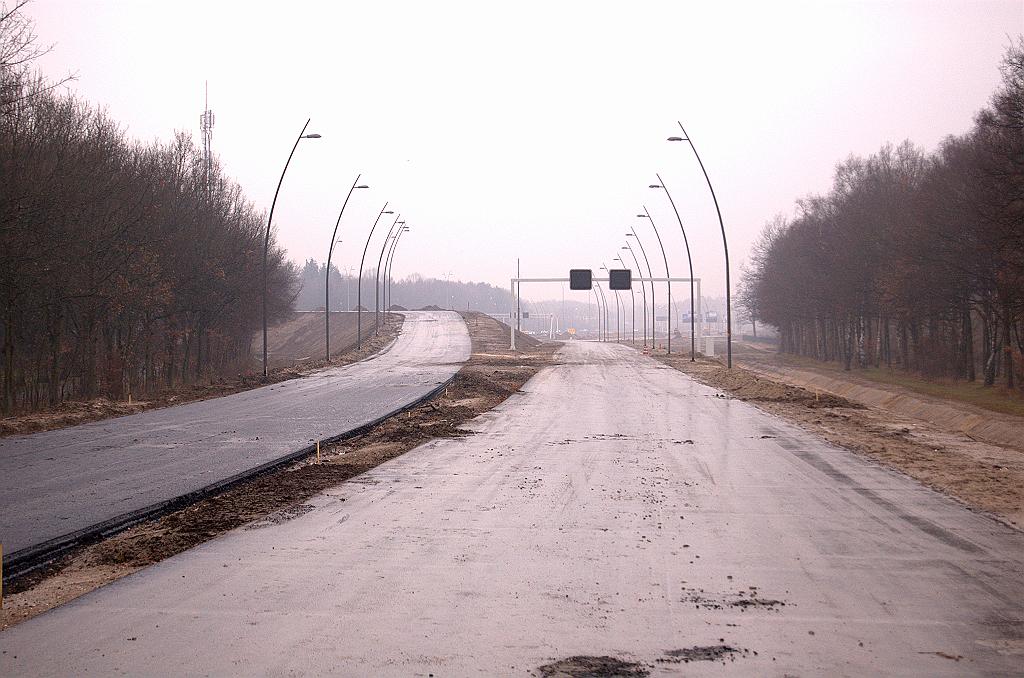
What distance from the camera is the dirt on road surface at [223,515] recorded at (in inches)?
313

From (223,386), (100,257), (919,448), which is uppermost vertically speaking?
(100,257)

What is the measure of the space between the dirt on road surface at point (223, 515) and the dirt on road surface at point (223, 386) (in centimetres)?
775

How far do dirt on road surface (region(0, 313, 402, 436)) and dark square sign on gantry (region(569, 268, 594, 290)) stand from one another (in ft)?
55.9

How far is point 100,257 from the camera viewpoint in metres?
31.4

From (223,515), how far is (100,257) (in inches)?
912

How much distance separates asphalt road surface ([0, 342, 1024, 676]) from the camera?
6066 millimetres

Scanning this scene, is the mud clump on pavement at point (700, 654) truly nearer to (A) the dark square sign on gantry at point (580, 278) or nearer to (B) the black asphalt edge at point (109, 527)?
(B) the black asphalt edge at point (109, 527)

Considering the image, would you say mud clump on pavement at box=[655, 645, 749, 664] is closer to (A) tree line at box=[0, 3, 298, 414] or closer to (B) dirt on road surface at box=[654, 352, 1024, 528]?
(B) dirt on road surface at box=[654, 352, 1024, 528]

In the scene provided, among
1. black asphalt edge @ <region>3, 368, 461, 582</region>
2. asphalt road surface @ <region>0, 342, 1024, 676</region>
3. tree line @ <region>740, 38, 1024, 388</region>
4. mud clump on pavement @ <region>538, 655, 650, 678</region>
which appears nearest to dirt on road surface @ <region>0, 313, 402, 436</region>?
black asphalt edge @ <region>3, 368, 461, 582</region>

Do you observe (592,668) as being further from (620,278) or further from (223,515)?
(620,278)

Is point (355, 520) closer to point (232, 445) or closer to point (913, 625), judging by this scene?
point (913, 625)

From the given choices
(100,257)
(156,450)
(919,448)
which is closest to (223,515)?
(156,450)

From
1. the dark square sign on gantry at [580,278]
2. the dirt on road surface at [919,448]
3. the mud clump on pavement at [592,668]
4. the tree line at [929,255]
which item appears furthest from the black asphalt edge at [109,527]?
the dark square sign on gantry at [580,278]

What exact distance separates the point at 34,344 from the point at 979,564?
2980cm
